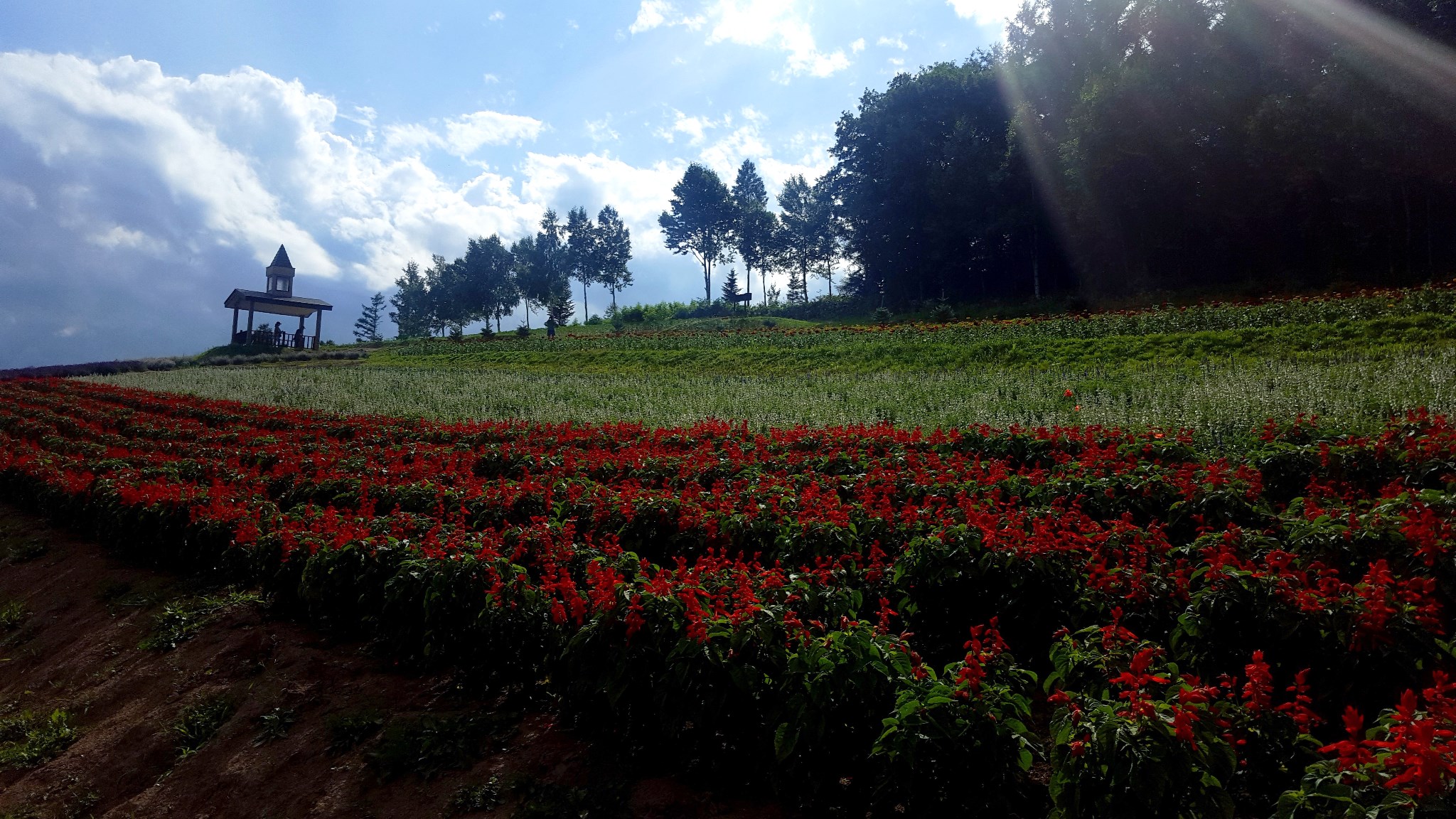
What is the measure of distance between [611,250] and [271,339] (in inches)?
1482

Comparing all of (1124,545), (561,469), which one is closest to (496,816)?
(1124,545)

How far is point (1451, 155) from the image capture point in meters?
22.4

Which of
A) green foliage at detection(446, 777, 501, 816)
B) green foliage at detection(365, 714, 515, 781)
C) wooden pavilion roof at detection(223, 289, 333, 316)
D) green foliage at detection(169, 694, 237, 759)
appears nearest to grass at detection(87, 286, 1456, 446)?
green foliage at detection(365, 714, 515, 781)

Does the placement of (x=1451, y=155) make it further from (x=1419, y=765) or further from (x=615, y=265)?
(x=615, y=265)

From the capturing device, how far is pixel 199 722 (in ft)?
15.9

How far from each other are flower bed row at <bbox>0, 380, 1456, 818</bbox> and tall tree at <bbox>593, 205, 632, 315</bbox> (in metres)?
68.0

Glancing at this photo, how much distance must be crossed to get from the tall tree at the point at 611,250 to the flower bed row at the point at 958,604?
67969mm

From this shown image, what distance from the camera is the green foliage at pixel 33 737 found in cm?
493

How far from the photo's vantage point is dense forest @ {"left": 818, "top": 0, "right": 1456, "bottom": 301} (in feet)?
75.7

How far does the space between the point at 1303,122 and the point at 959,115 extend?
20.3 m

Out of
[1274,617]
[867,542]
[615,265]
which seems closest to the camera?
[1274,617]

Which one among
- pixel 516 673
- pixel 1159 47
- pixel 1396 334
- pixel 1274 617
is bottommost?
pixel 516 673

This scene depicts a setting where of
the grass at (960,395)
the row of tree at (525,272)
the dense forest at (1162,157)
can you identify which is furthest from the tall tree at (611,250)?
the grass at (960,395)

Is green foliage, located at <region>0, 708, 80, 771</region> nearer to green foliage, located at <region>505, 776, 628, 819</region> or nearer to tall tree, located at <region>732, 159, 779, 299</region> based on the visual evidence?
green foliage, located at <region>505, 776, 628, 819</region>
